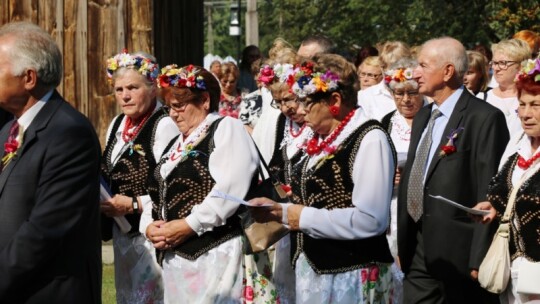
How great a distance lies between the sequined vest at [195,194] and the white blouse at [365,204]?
0.81m

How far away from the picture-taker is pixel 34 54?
5934 mm

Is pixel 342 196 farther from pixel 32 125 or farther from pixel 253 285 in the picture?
pixel 32 125

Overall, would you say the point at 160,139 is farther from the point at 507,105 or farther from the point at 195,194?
the point at 507,105

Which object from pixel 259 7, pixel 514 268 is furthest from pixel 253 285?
pixel 259 7

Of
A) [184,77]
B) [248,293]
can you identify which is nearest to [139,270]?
[248,293]

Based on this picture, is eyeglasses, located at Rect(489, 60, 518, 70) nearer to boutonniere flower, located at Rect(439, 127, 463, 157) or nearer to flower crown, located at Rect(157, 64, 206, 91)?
boutonniere flower, located at Rect(439, 127, 463, 157)

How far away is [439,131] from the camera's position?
8.45 meters

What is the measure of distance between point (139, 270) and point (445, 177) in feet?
7.28

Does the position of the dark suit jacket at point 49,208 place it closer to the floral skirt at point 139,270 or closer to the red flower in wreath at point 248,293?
the red flower in wreath at point 248,293

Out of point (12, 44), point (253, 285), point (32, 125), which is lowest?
point (253, 285)

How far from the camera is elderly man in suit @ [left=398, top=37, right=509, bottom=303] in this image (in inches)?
324

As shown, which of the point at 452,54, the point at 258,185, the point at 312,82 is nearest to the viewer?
the point at 312,82

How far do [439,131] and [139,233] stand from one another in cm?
217

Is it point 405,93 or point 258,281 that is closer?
point 258,281
